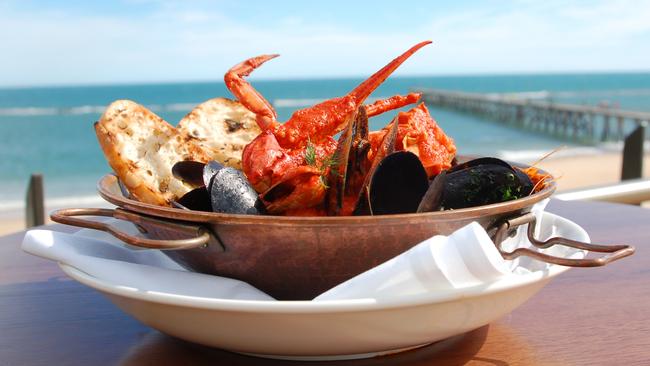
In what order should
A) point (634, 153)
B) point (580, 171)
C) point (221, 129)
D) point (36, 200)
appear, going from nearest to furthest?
point (221, 129) → point (36, 200) → point (634, 153) → point (580, 171)

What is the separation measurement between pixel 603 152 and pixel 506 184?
19.6m

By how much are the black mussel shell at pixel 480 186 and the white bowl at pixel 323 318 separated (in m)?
0.16

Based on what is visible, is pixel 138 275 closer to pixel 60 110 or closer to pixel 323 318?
pixel 323 318

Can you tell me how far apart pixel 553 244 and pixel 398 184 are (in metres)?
0.25

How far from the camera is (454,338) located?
106 centimetres

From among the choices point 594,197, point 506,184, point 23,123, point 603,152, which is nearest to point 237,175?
point 506,184

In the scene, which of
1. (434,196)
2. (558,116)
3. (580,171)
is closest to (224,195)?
(434,196)

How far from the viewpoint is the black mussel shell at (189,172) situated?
49.6 inches

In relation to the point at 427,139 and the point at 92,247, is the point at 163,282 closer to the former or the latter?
the point at 92,247

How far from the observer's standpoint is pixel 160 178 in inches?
52.1

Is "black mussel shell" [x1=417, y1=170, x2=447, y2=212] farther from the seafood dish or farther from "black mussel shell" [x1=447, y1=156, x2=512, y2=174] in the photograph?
"black mussel shell" [x1=447, y1=156, x2=512, y2=174]

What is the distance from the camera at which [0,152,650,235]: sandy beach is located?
11.5m

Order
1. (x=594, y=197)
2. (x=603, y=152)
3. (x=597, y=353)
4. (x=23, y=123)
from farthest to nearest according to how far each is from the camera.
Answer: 1. (x=23, y=123)
2. (x=603, y=152)
3. (x=594, y=197)
4. (x=597, y=353)

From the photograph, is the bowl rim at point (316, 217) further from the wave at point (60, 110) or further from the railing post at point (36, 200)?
the wave at point (60, 110)
